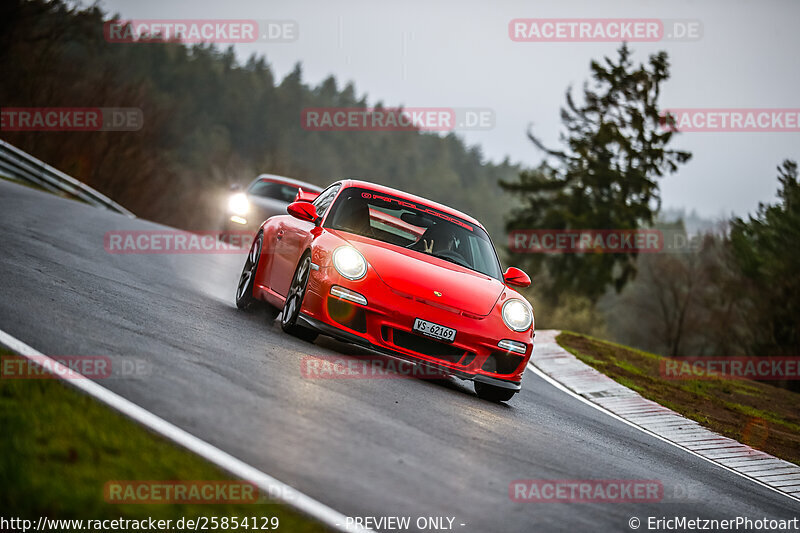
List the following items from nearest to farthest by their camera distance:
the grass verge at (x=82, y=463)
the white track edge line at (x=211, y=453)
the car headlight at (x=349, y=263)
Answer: the grass verge at (x=82, y=463) < the white track edge line at (x=211, y=453) < the car headlight at (x=349, y=263)

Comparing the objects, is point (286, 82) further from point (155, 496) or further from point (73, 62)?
point (155, 496)

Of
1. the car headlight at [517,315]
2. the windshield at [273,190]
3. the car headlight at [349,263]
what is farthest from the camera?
the windshield at [273,190]

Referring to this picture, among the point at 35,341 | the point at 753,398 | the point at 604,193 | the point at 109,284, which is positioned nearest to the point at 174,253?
the point at 109,284

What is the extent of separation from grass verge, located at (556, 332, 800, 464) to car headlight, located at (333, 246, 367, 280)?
454 cm

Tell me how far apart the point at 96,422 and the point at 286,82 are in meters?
127

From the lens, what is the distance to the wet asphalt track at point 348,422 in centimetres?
438

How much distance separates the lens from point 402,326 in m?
7.39

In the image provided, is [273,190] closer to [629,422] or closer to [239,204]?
[239,204]

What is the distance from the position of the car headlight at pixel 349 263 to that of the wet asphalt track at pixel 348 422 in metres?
0.72
